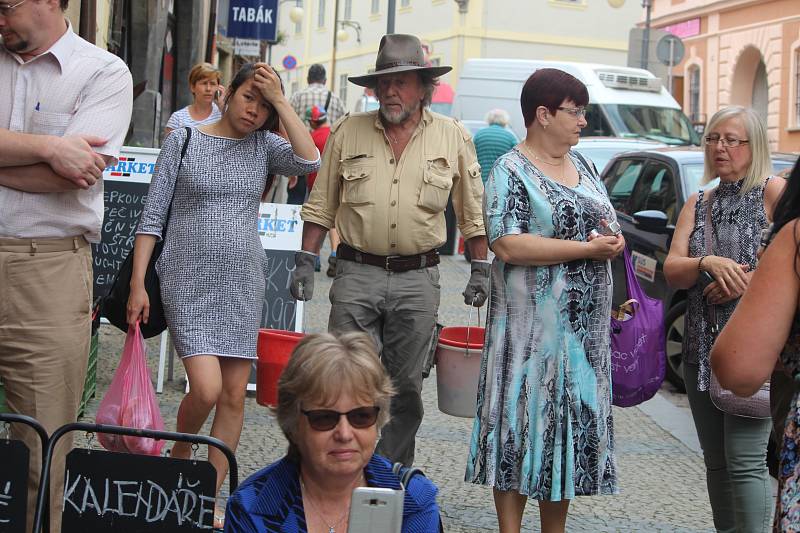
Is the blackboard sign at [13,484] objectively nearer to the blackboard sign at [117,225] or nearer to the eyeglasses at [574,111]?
the eyeglasses at [574,111]

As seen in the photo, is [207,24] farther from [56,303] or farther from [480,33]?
[480,33]

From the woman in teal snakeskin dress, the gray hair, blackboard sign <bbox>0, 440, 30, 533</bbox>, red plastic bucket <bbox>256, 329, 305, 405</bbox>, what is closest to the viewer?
the woman in teal snakeskin dress

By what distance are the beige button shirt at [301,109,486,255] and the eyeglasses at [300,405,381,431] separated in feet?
8.63

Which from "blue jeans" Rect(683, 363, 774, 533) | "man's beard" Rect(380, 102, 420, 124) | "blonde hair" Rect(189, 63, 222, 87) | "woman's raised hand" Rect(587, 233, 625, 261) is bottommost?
"blue jeans" Rect(683, 363, 774, 533)

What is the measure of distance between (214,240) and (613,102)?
53.5 feet

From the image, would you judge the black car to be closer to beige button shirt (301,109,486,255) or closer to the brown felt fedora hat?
beige button shirt (301,109,486,255)

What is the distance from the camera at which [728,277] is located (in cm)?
483

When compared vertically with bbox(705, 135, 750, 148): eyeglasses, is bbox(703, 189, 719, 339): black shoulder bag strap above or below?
below

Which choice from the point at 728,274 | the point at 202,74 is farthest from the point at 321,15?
the point at 728,274

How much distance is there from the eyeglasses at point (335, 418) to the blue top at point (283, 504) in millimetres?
139

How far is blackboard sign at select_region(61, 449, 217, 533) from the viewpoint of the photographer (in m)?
3.40

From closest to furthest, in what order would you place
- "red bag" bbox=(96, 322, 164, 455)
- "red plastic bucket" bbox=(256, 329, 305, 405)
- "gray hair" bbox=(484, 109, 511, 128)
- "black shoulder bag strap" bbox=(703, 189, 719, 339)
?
1. "red bag" bbox=(96, 322, 164, 455)
2. "black shoulder bag strap" bbox=(703, 189, 719, 339)
3. "red plastic bucket" bbox=(256, 329, 305, 405)
4. "gray hair" bbox=(484, 109, 511, 128)

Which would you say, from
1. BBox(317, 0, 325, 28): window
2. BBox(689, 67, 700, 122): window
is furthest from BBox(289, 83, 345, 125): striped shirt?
BBox(317, 0, 325, 28): window

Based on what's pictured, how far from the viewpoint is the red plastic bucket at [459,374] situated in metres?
5.65
